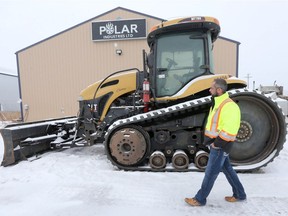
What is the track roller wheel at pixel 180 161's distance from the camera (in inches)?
161

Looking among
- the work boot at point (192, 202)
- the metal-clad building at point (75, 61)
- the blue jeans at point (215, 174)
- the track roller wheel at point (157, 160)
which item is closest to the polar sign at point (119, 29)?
the metal-clad building at point (75, 61)

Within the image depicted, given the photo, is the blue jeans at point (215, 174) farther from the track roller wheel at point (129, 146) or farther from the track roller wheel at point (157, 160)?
the track roller wheel at point (129, 146)

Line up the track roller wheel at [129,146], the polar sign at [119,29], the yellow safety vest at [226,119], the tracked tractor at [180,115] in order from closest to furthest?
the yellow safety vest at [226,119], the tracked tractor at [180,115], the track roller wheel at [129,146], the polar sign at [119,29]

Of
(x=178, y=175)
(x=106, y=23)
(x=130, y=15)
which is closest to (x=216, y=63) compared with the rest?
(x=130, y=15)

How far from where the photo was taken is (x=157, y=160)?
4191mm

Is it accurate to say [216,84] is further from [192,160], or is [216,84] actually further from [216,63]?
[216,63]

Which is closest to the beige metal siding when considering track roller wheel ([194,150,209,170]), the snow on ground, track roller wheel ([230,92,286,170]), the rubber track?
the snow on ground

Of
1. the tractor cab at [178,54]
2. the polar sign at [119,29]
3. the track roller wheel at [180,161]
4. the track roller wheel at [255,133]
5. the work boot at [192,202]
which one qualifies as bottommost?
the work boot at [192,202]

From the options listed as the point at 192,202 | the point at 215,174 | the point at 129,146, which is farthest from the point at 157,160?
the point at 215,174

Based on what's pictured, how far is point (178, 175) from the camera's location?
3.94m

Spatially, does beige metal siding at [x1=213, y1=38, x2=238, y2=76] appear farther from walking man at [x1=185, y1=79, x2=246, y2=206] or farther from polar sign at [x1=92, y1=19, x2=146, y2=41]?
walking man at [x1=185, y1=79, x2=246, y2=206]

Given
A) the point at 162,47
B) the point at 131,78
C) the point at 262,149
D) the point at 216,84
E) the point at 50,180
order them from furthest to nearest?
the point at 131,78, the point at 162,47, the point at 262,149, the point at 50,180, the point at 216,84

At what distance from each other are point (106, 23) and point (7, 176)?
9168 mm

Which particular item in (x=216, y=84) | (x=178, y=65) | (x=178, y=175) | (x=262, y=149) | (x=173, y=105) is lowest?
(x=178, y=175)
